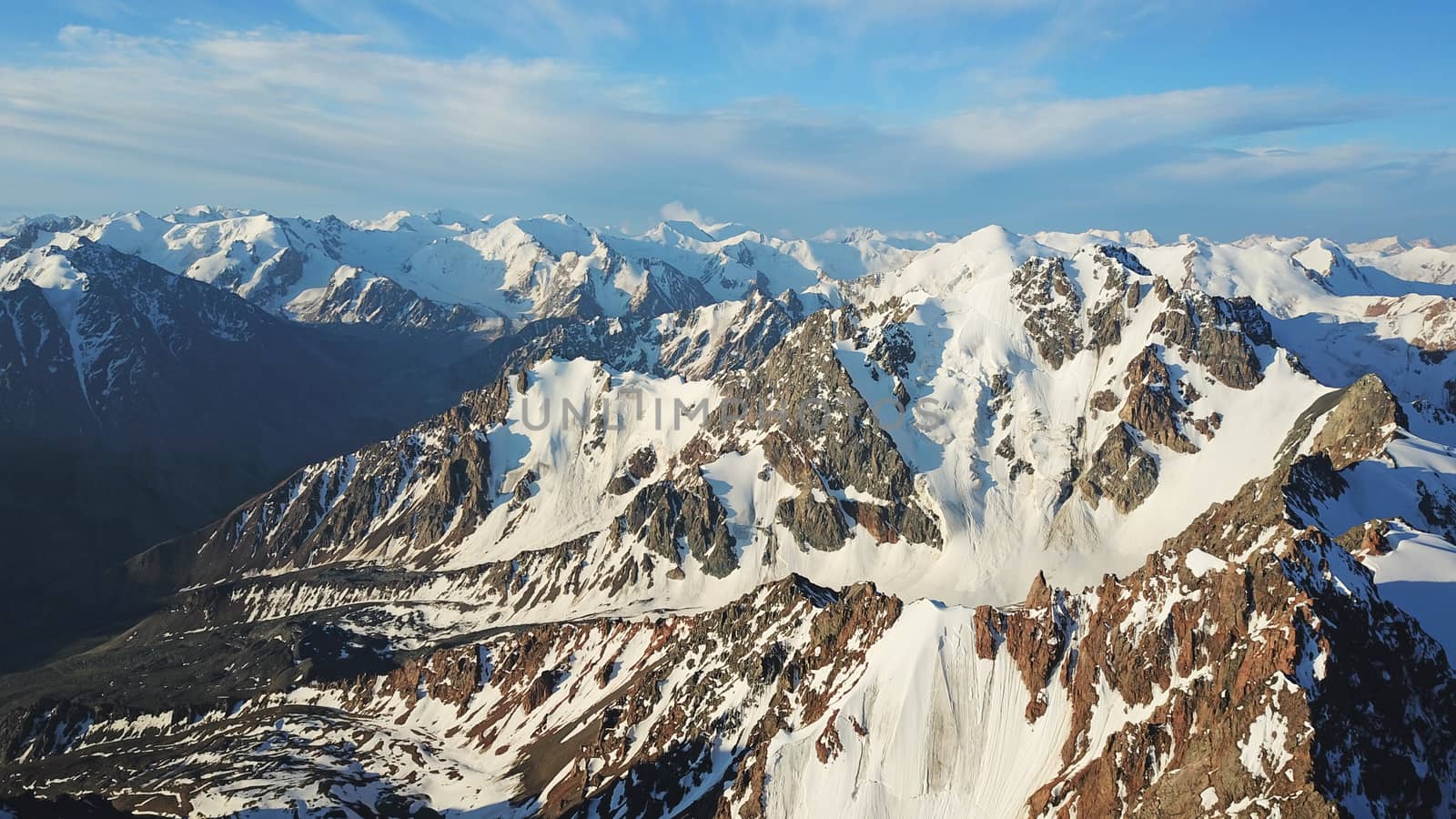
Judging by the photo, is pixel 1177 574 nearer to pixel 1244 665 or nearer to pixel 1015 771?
pixel 1244 665

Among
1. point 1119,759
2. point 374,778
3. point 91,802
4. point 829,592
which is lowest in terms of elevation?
point 374,778

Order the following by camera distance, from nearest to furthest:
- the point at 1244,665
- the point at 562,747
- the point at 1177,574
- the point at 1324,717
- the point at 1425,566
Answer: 1. the point at 1324,717
2. the point at 1244,665
3. the point at 1177,574
4. the point at 1425,566
5. the point at 562,747

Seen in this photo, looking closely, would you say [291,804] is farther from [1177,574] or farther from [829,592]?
[1177,574]

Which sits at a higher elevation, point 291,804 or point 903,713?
point 903,713

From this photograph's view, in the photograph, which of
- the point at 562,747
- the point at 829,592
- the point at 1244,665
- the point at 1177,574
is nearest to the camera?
the point at 1244,665

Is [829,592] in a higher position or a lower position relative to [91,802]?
higher

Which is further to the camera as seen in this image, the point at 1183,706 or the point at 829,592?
the point at 829,592

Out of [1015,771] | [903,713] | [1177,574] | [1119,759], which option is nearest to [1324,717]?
[1119,759]

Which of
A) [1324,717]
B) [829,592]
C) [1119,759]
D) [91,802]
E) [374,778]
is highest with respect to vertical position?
[1324,717]

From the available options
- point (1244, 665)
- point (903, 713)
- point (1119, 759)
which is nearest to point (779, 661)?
point (903, 713)
